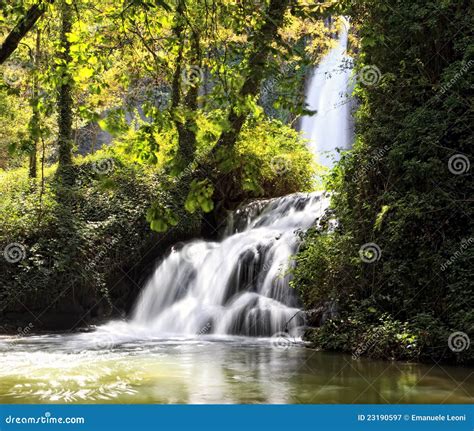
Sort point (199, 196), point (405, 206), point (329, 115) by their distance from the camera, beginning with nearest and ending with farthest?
point (199, 196)
point (405, 206)
point (329, 115)

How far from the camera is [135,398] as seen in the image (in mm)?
6070

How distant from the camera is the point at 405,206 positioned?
31.8 feet

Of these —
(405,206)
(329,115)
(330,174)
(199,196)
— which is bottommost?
(199,196)

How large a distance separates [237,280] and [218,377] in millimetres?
6189

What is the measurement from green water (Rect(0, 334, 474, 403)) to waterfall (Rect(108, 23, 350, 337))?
5.40 ft

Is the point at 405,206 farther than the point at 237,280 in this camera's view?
No

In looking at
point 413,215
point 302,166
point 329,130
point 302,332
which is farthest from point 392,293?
point 329,130

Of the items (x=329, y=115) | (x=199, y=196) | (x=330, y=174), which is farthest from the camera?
(x=329, y=115)

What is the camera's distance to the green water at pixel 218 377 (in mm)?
6215

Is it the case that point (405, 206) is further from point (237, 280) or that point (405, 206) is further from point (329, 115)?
point (329, 115)

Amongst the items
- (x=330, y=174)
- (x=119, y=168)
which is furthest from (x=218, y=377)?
(x=330, y=174)

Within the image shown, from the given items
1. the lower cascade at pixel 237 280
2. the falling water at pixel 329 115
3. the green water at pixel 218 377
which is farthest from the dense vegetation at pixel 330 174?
the falling water at pixel 329 115

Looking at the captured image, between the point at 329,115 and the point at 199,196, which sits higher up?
the point at 329,115

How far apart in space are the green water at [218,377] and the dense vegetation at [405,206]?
843 mm
